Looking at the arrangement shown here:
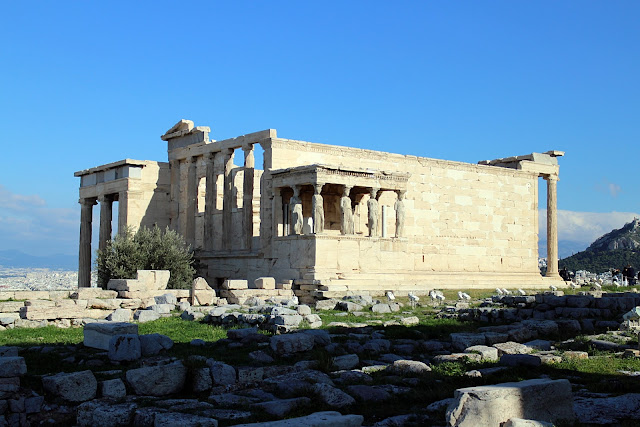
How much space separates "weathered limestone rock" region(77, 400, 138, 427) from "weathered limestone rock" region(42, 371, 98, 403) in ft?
1.81

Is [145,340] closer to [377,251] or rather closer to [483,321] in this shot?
[483,321]

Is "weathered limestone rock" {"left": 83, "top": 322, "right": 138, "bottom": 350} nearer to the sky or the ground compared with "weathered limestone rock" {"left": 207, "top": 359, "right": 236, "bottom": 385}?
nearer to the sky

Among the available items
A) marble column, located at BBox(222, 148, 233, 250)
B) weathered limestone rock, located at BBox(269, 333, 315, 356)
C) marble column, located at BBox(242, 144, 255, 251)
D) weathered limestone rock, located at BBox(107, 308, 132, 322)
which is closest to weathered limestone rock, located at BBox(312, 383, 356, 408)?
weathered limestone rock, located at BBox(269, 333, 315, 356)

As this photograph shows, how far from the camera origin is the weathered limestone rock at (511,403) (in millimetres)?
6809

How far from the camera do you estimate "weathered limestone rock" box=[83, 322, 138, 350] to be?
39.3 ft

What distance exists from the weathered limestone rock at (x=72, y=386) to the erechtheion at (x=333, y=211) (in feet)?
45.6

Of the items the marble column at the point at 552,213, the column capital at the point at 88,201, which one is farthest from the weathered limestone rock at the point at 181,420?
the marble column at the point at 552,213

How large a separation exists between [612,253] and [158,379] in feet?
208

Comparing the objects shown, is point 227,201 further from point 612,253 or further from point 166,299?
point 612,253

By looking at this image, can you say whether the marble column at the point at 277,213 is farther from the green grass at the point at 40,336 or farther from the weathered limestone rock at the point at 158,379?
the weathered limestone rock at the point at 158,379

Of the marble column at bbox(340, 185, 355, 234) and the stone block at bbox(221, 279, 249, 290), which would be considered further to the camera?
the marble column at bbox(340, 185, 355, 234)

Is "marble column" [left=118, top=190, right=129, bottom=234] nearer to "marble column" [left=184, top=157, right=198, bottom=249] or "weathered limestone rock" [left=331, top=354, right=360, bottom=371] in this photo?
"marble column" [left=184, top=157, right=198, bottom=249]

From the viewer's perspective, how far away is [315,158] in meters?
27.2

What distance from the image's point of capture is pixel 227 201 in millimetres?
28062
